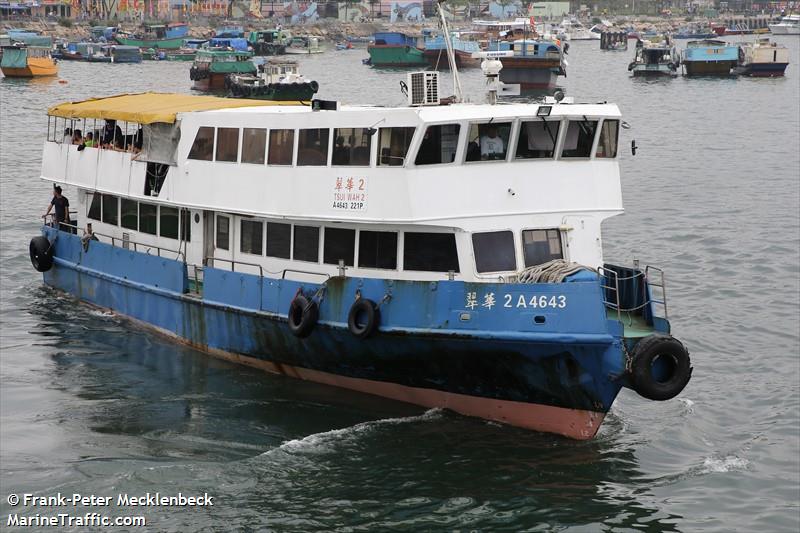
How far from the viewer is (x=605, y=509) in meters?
16.5

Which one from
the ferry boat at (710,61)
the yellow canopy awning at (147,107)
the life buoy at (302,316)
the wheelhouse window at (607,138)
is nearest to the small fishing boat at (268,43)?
the ferry boat at (710,61)

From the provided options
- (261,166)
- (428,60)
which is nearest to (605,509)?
(261,166)

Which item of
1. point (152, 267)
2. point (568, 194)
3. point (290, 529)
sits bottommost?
point (290, 529)

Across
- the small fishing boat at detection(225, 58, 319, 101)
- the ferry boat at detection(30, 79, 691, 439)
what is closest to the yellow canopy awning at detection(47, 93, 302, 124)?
the ferry boat at detection(30, 79, 691, 439)

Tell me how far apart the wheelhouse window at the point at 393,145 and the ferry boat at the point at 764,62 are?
8731cm

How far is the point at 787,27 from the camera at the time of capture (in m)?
173

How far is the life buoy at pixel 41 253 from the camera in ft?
89.3

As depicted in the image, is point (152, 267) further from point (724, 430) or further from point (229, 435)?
point (724, 430)

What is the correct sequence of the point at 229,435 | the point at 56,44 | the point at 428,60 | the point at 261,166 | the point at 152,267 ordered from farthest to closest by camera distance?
the point at 56,44 < the point at 428,60 < the point at 152,267 < the point at 261,166 < the point at 229,435

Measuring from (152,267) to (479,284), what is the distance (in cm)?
849

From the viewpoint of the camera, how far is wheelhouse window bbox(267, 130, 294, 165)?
789 inches

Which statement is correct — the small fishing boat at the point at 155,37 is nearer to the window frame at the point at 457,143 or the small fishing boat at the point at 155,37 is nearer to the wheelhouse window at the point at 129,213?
the wheelhouse window at the point at 129,213

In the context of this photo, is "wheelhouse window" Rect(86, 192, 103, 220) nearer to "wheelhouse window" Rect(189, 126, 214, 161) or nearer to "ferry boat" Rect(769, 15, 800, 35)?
"wheelhouse window" Rect(189, 126, 214, 161)

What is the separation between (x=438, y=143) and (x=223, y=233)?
5.55 metres
